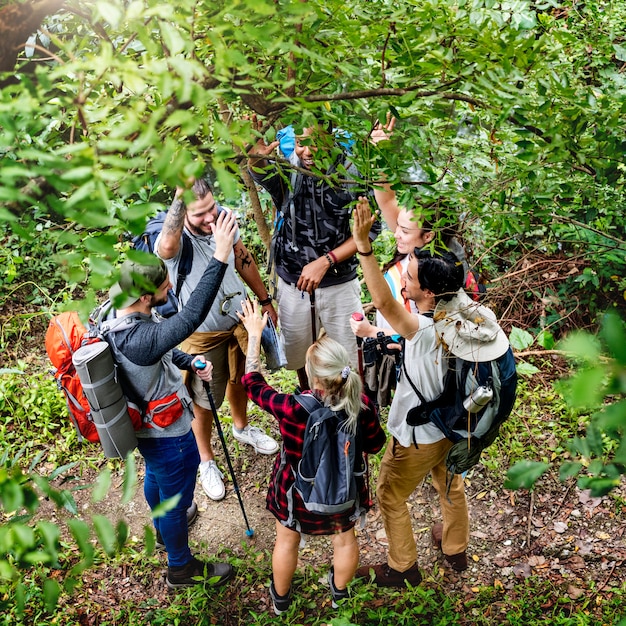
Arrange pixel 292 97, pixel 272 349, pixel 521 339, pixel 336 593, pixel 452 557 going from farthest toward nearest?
1. pixel 272 349
2. pixel 452 557
3. pixel 336 593
4. pixel 521 339
5. pixel 292 97

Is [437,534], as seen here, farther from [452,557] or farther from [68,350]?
[68,350]

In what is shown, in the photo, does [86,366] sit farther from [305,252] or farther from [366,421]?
[305,252]

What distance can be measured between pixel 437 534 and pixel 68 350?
8.30ft

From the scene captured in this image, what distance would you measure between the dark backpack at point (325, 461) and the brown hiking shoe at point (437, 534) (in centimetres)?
117

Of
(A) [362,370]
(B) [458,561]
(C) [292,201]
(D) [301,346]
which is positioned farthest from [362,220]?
(B) [458,561]

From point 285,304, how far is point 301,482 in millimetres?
1494

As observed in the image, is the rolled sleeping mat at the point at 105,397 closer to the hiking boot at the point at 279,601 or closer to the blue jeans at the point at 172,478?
the blue jeans at the point at 172,478

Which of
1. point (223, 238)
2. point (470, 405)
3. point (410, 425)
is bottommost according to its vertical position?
point (410, 425)

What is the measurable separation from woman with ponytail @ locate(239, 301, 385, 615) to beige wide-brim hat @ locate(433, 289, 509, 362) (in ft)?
1.51

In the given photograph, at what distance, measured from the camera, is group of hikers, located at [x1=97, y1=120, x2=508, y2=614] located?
8.58 ft

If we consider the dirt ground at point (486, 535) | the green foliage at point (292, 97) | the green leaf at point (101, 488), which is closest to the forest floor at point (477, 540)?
the dirt ground at point (486, 535)

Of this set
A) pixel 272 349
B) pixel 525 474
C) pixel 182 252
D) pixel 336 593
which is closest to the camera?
pixel 525 474

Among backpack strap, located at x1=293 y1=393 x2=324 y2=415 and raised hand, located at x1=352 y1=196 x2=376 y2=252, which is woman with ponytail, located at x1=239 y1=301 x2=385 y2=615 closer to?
backpack strap, located at x1=293 y1=393 x2=324 y2=415

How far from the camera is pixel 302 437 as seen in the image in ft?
8.92
